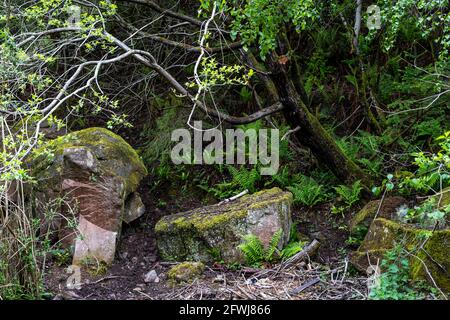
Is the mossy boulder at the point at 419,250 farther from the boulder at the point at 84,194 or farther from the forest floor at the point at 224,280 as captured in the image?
the boulder at the point at 84,194

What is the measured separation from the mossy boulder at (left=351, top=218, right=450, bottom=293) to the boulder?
3.19 meters

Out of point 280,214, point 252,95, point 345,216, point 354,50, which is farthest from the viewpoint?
point 252,95

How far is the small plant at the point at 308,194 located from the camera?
8070 millimetres

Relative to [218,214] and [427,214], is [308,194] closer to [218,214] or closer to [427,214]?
[218,214]

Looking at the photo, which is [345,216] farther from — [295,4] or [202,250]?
[295,4]

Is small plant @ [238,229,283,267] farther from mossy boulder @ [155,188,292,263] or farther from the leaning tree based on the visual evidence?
the leaning tree

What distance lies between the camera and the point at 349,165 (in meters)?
7.99

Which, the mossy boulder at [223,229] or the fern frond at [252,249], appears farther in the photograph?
the mossy boulder at [223,229]

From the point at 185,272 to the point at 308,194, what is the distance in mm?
2714

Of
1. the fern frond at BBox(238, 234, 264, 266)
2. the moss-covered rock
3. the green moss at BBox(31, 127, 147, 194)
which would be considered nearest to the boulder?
the green moss at BBox(31, 127, 147, 194)

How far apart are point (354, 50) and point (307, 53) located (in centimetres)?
139

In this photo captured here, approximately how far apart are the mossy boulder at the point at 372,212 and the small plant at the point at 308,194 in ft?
2.77

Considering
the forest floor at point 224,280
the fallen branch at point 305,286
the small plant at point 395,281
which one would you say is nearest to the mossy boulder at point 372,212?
the forest floor at point 224,280

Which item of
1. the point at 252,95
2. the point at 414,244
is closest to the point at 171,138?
the point at 252,95
